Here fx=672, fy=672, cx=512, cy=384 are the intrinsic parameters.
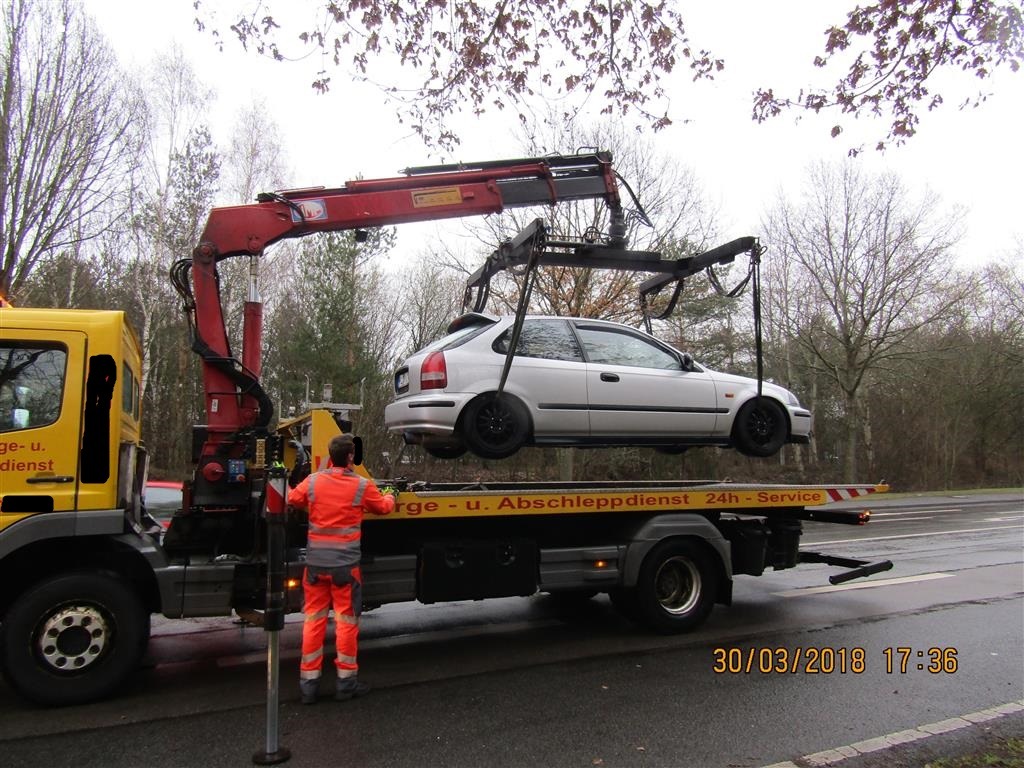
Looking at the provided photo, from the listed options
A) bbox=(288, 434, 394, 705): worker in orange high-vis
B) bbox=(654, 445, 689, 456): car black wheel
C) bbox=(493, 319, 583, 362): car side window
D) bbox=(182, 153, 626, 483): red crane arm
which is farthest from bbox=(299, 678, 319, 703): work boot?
bbox=(654, 445, 689, 456): car black wheel

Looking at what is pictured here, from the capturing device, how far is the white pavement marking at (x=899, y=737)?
140 inches

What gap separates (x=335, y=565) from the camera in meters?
4.41

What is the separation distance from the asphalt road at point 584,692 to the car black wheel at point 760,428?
1.68 m

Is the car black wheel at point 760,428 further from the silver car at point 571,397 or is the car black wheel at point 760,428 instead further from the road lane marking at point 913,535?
the road lane marking at point 913,535

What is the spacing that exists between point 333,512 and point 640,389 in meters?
3.30

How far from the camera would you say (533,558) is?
566cm

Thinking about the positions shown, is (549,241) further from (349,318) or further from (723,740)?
(349,318)

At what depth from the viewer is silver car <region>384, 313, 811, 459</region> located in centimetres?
599

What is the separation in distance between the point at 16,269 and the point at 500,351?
15898mm

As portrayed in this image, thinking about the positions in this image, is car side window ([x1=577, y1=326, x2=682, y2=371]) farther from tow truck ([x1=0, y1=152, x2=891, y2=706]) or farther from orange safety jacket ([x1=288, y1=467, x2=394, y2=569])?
orange safety jacket ([x1=288, y1=467, x2=394, y2=569])

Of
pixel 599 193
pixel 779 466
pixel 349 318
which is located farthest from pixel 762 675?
pixel 779 466

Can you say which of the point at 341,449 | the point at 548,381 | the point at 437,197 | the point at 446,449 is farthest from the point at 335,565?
the point at 437,197

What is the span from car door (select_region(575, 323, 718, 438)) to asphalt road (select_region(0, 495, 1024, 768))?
1.91 m

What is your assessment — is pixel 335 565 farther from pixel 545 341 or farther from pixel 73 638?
pixel 545 341
